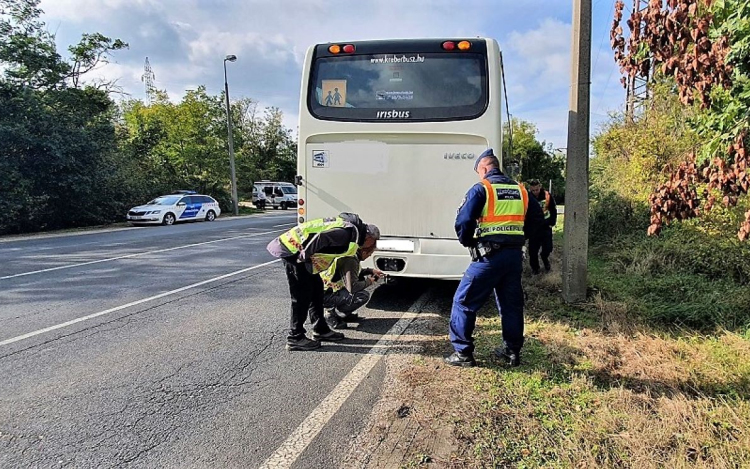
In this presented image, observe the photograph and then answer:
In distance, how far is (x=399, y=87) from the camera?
5.61 metres

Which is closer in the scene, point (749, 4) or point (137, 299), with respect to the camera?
point (749, 4)

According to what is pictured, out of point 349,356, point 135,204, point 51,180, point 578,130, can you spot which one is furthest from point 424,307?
point 135,204

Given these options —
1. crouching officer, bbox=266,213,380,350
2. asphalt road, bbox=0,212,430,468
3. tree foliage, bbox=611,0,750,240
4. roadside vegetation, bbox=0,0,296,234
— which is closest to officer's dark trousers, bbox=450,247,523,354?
asphalt road, bbox=0,212,430,468

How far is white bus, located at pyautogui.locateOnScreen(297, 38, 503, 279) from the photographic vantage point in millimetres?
5402

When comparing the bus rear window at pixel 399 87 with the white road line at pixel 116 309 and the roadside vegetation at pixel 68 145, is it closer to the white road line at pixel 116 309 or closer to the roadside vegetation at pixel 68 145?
the white road line at pixel 116 309

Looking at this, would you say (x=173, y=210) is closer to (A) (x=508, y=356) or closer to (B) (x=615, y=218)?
(B) (x=615, y=218)

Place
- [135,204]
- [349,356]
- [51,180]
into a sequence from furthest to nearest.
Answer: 1. [135,204]
2. [51,180]
3. [349,356]

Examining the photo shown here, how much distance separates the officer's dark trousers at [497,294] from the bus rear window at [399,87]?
218 centimetres

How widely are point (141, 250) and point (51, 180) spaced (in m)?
10.5

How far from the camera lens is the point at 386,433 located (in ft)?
9.73

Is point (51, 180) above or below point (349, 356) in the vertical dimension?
above

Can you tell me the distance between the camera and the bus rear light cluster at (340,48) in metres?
5.78

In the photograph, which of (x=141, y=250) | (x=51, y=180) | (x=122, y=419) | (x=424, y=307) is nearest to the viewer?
(x=122, y=419)

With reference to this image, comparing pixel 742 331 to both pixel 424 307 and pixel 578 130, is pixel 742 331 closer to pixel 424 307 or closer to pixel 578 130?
pixel 578 130
